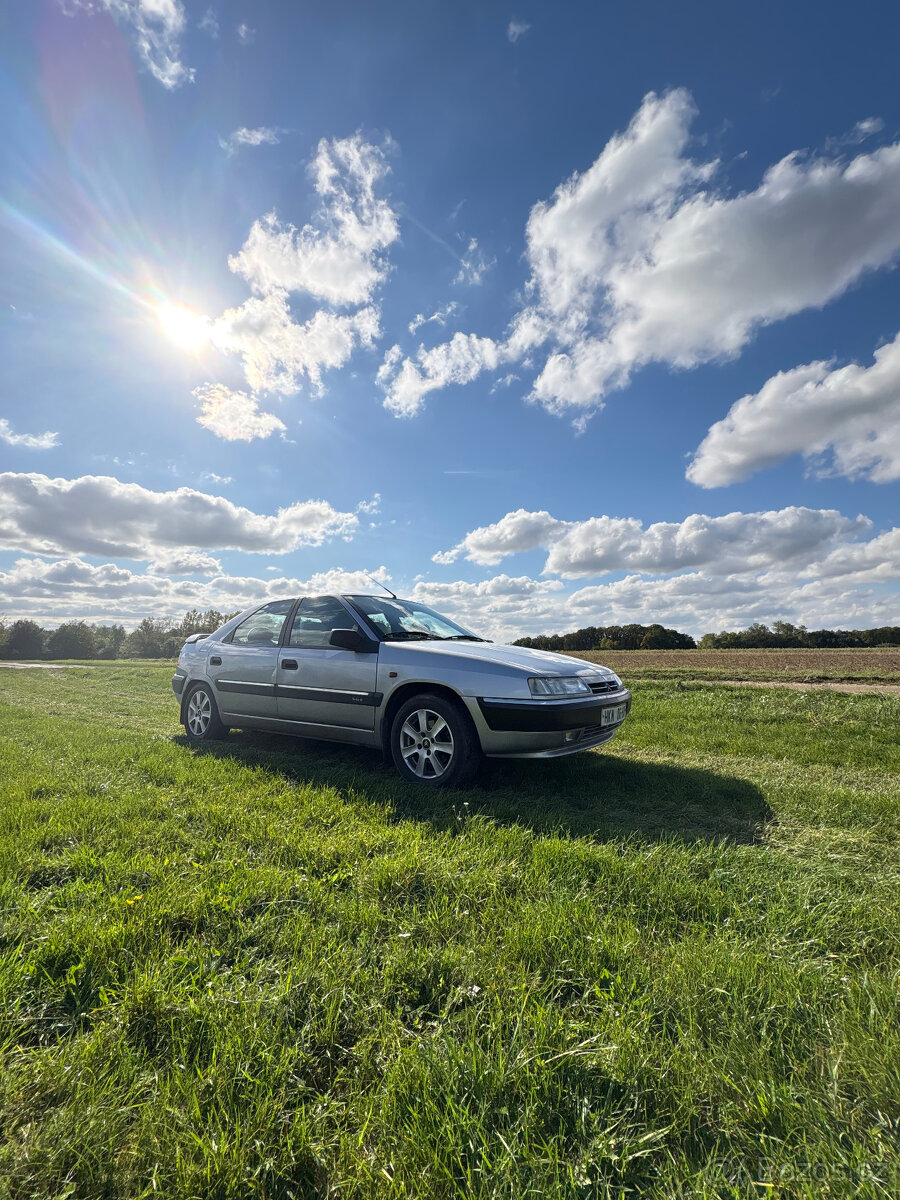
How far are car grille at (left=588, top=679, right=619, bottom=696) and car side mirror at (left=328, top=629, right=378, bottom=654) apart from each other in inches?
75.4

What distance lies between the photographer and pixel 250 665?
602cm

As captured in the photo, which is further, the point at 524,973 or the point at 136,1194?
the point at 524,973

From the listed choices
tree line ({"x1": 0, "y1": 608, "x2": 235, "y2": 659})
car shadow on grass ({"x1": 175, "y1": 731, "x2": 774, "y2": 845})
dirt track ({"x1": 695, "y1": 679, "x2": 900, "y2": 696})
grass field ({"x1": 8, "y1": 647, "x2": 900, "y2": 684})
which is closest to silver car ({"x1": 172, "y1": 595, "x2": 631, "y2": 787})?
car shadow on grass ({"x1": 175, "y1": 731, "x2": 774, "y2": 845})

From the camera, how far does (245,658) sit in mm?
6117

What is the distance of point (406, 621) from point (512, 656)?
1375 millimetres

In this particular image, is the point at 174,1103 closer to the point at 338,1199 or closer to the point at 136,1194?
the point at 136,1194

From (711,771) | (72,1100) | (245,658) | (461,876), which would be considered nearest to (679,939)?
(461,876)

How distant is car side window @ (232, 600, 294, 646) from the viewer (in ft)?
19.8

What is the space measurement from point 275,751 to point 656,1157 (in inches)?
203

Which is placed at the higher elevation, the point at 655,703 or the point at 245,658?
the point at 245,658

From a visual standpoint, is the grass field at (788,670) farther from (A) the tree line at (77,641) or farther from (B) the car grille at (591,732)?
(A) the tree line at (77,641)

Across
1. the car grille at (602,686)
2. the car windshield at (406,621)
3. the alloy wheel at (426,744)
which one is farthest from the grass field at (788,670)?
the alloy wheel at (426,744)

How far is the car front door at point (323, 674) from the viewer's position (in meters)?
4.96

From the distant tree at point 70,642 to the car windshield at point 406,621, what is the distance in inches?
3586
